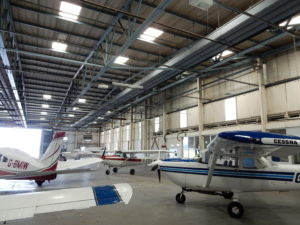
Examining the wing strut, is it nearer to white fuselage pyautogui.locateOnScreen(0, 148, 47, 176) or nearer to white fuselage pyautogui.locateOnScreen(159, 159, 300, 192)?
white fuselage pyautogui.locateOnScreen(159, 159, 300, 192)

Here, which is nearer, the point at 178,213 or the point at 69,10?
the point at 178,213

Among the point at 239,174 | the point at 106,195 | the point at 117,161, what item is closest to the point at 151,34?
the point at 239,174

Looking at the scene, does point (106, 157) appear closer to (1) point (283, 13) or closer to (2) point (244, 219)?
(2) point (244, 219)

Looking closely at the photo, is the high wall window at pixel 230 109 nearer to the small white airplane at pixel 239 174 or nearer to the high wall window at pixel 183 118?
the high wall window at pixel 183 118

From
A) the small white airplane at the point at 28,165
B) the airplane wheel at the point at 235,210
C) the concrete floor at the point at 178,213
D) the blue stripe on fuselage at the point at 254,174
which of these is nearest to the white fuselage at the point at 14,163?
the small white airplane at the point at 28,165

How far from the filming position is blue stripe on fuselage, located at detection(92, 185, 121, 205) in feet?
6.67

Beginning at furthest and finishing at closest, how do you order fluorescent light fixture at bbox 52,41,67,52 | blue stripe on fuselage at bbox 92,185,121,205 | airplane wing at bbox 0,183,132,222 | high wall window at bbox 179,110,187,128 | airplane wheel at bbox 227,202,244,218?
high wall window at bbox 179,110,187,128 < fluorescent light fixture at bbox 52,41,67,52 < airplane wheel at bbox 227,202,244,218 < blue stripe on fuselage at bbox 92,185,121,205 < airplane wing at bbox 0,183,132,222

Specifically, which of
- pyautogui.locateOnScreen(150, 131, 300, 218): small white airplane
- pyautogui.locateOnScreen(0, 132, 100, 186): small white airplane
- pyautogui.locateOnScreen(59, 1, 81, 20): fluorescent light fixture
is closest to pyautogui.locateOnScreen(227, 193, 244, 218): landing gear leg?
pyautogui.locateOnScreen(150, 131, 300, 218): small white airplane

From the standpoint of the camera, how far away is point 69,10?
7.08m

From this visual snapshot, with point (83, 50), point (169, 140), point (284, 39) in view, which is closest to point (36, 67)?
point (83, 50)

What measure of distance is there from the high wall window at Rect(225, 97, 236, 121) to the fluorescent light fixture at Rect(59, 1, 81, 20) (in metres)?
10.0

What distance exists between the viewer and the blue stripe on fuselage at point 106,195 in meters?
2.03

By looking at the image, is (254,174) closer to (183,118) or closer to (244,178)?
(244,178)

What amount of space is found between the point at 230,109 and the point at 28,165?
1128 cm
